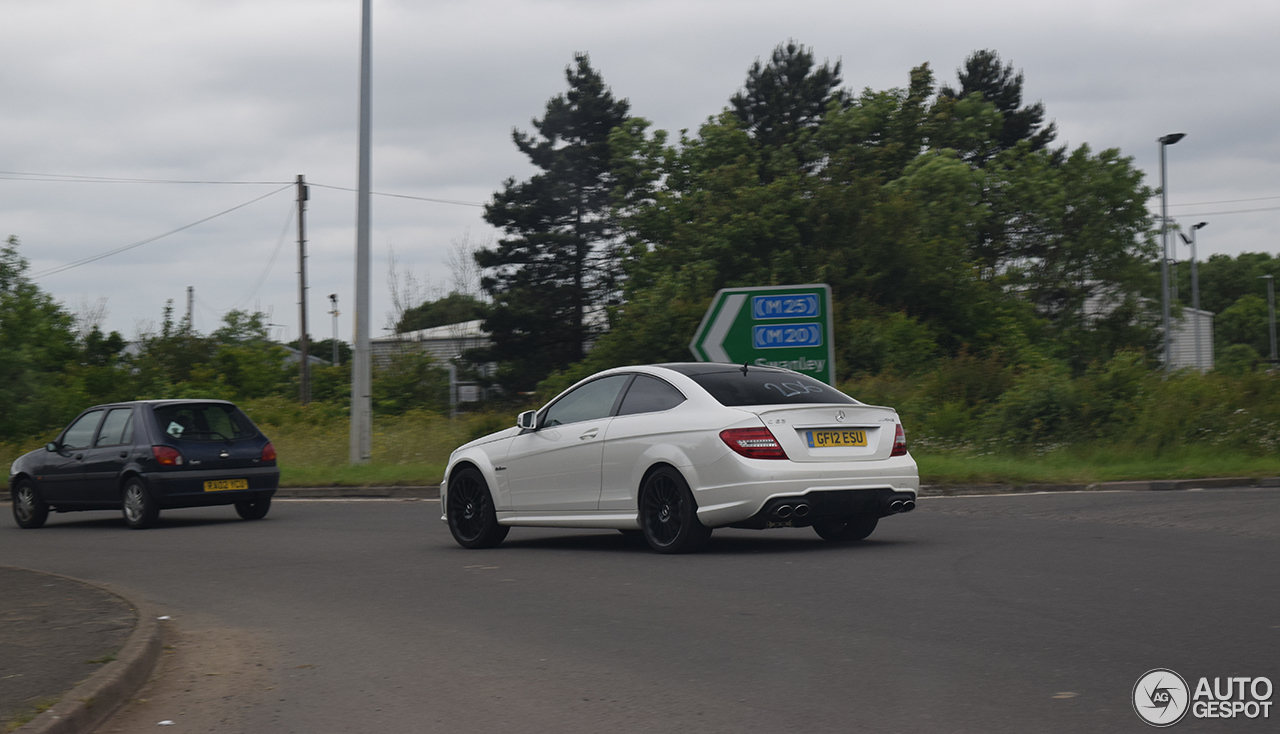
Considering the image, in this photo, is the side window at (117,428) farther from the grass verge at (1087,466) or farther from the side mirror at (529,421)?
the grass verge at (1087,466)

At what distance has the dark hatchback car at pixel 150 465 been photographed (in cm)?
1518

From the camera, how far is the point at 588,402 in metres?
10.8

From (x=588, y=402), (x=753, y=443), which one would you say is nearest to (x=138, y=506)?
(x=588, y=402)

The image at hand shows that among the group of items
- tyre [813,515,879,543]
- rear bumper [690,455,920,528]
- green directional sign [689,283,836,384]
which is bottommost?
tyre [813,515,879,543]

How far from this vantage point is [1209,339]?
2945 inches

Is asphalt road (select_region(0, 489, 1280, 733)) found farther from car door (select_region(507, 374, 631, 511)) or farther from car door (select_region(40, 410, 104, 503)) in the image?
car door (select_region(40, 410, 104, 503))

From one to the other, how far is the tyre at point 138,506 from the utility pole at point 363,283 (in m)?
7.05

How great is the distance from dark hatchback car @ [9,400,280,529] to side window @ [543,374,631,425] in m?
6.23

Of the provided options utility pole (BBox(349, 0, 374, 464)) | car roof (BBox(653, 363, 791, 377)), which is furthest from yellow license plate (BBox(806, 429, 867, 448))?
utility pole (BBox(349, 0, 374, 464))

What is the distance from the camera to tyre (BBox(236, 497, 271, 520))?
52.6 ft

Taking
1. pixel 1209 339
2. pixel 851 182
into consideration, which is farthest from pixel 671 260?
pixel 1209 339

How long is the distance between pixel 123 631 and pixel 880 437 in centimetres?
569

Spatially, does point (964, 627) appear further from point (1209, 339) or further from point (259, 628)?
point (1209, 339)

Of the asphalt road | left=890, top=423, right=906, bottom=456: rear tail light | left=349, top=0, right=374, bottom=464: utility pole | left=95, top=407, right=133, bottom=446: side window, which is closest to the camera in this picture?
the asphalt road
